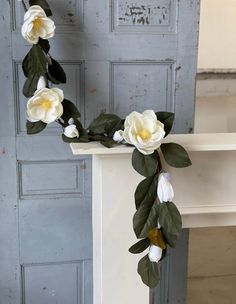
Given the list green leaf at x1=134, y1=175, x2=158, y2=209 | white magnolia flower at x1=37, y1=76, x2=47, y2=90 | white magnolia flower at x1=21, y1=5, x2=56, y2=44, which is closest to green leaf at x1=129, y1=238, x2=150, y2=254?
green leaf at x1=134, y1=175, x2=158, y2=209

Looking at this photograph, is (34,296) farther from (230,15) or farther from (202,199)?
(230,15)

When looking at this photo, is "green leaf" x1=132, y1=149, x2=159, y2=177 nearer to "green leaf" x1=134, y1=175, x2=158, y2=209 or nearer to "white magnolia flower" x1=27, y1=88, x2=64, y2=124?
"green leaf" x1=134, y1=175, x2=158, y2=209

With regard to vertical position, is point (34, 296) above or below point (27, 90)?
below

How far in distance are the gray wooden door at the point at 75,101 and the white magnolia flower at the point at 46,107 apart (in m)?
0.34

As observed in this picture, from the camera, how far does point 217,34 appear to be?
196 inches

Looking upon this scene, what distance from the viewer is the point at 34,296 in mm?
1800

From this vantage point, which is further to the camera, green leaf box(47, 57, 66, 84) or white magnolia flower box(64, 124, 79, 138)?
green leaf box(47, 57, 66, 84)

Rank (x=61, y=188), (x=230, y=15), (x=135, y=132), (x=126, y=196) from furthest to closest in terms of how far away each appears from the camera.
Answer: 1. (x=230, y=15)
2. (x=61, y=188)
3. (x=126, y=196)
4. (x=135, y=132)

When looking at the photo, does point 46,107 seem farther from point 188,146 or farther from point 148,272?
point 148,272

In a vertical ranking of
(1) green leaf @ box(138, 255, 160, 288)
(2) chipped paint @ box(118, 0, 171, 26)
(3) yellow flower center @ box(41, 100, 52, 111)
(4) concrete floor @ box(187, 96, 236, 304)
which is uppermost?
(2) chipped paint @ box(118, 0, 171, 26)

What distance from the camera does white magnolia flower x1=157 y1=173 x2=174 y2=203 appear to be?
117 centimetres

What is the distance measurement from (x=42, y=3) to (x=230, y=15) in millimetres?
3918

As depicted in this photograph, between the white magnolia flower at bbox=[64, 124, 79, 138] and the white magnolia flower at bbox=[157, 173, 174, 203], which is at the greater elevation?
the white magnolia flower at bbox=[64, 124, 79, 138]

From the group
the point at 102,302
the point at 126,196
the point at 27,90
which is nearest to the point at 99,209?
the point at 126,196
